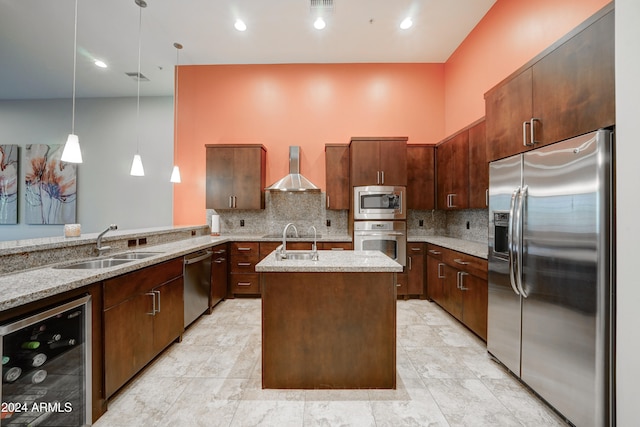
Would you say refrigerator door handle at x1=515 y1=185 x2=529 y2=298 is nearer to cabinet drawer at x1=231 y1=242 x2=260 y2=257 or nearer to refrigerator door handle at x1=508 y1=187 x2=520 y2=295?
refrigerator door handle at x1=508 y1=187 x2=520 y2=295

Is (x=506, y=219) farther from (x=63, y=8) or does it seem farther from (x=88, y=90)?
(x=88, y=90)

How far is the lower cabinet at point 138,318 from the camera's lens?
1798mm

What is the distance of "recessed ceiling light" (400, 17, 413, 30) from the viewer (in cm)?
356

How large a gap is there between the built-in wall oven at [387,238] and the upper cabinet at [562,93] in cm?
191

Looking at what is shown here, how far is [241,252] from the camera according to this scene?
4.10 m

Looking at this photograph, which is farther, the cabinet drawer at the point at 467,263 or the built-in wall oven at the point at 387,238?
the built-in wall oven at the point at 387,238

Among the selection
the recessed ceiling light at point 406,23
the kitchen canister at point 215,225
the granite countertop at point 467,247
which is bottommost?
the granite countertop at point 467,247

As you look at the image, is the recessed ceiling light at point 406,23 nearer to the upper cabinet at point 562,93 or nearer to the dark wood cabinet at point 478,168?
the dark wood cabinet at point 478,168

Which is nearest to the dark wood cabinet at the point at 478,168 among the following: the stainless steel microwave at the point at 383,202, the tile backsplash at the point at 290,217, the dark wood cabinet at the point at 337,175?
the stainless steel microwave at the point at 383,202

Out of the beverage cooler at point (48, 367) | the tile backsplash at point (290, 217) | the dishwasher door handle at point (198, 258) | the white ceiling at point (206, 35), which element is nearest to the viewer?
the beverage cooler at point (48, 367)

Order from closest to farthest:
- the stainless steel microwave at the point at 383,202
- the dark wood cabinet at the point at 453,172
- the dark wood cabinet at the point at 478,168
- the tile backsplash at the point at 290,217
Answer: the dark wood cabinet at the point at 478,168
the dark wood cabinet at the point at 453,172
the stainless steel microwave at the point at 383,202
the tile backsplash at the point at 290,217

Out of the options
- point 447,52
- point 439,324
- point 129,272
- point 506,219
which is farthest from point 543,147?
point 447,52

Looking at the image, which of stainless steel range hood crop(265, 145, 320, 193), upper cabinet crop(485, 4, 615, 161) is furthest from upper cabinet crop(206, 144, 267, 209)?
upper cabinet crop(485, 4, 615, 161)

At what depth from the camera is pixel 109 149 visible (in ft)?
18.3
